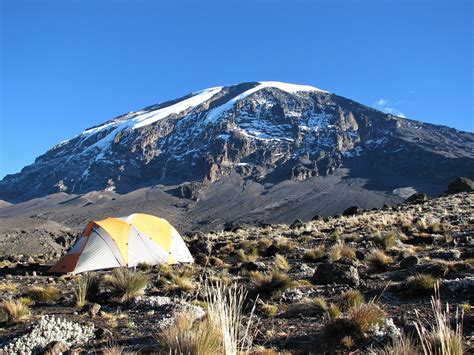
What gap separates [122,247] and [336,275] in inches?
272

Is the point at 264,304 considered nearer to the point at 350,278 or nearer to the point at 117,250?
the point at 350,278

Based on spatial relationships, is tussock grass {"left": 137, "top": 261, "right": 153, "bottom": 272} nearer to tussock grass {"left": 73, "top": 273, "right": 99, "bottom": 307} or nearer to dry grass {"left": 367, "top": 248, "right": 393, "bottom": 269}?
tussock grass {"left": 73, "top": 273, "right": 99, "bottom": 307}

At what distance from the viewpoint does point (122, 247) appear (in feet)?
41.8

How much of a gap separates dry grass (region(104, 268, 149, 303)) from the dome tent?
417cm

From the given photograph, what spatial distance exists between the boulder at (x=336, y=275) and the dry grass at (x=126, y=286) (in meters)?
3.33

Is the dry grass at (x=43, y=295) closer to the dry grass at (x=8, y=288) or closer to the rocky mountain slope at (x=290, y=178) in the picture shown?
the dry grass at (x=8, y=288)

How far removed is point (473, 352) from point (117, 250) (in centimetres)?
1008

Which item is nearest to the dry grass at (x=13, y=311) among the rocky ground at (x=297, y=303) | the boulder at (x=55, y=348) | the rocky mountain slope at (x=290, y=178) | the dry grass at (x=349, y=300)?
the rocky ground at (x=297, y=303)

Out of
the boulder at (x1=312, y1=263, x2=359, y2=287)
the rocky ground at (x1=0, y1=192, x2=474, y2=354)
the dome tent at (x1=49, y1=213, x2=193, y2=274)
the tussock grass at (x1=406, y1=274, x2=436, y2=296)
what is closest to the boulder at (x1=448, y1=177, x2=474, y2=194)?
the rocky ground at (x1=0, y1=192, x2=474, y2=354)

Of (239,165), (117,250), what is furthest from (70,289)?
(239,165)

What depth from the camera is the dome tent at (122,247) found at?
12.3 meters

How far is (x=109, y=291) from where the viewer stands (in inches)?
328

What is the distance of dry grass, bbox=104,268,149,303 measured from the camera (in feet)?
25.4

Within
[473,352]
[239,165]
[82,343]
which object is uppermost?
[239,165]
